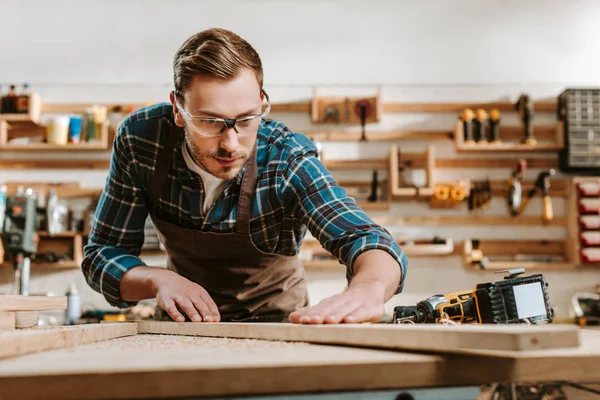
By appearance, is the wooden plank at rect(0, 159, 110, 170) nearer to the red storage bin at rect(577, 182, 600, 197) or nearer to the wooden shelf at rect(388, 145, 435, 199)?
the wooden shelf at rect(388, 145, 435, 199)

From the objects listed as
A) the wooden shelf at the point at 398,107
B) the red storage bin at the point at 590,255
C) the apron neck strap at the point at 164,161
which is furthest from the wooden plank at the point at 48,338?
the red storage bin at the point at 590,255

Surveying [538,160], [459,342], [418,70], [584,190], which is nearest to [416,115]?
[418,70]

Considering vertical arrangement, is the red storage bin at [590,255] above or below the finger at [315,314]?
below

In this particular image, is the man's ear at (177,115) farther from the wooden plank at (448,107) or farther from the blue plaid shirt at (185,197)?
the wooden plank at (448,107)

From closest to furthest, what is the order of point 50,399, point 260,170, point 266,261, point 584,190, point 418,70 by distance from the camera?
point 50,399 → point 260,170 → point 266,261 → point 584,190 → point 418,70

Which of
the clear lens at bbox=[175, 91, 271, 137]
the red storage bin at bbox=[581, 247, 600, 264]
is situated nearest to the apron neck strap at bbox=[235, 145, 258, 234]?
the clear lens at bbox=[175, 91, 271, 137]

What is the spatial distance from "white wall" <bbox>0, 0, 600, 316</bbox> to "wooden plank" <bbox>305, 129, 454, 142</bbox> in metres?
0.06

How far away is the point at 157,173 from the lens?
68.4 inches

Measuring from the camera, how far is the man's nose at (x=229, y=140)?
4.89 ft

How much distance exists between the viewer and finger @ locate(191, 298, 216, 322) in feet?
4.51

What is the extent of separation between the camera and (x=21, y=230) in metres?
3.68

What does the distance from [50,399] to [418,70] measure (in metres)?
4.04

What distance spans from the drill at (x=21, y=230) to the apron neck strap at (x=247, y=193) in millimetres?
2514

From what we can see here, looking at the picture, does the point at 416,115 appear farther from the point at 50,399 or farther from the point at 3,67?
the point at 50,399
